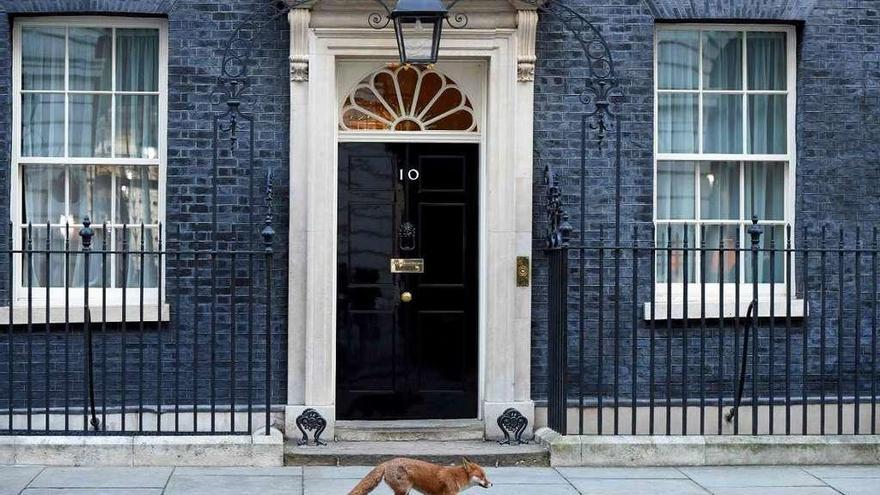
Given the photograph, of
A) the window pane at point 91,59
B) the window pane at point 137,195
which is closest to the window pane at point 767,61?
the window pane at point 137,195

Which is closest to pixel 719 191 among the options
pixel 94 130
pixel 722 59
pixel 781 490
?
pixel 722 59

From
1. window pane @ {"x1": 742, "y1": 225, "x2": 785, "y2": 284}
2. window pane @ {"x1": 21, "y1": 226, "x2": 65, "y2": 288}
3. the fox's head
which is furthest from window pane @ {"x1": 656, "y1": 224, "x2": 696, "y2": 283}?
window pane @ {"x1": 21, "y1": 226, "x2": 65, "y2": 288}

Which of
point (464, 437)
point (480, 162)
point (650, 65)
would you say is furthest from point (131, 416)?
point (650, 65)

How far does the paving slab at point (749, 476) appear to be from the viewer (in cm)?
957

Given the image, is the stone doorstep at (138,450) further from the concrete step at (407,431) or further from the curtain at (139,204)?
the curtain at (139,204)

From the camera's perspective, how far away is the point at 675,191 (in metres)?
11.6

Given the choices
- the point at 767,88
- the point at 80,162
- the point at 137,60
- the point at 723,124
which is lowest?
the point at 80,162

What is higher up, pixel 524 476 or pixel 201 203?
pixel 201 203

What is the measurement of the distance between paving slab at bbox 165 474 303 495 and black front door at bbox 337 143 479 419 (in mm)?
1797

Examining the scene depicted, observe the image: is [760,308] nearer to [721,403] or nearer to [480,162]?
[721,403]

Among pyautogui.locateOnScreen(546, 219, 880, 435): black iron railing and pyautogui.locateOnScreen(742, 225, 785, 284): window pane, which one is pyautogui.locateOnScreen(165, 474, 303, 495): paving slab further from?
pyautogui.locateOnScreen(742, 225, 785, 284): window pane

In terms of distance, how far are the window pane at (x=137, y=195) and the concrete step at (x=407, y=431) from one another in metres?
2.29

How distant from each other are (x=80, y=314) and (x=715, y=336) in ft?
16.7

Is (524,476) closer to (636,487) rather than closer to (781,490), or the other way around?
(636,487)
